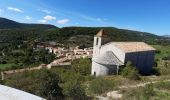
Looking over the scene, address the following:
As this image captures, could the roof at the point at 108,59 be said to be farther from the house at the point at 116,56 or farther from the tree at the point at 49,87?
the tree at the point at 49,87

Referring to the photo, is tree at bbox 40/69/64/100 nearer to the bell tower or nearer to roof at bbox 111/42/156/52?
roof at bbox 111/42/156/52

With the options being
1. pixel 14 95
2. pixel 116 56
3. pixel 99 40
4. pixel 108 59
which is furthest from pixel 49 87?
pixel 99 40

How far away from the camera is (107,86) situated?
61.8 feet

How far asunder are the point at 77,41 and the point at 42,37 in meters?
19.4

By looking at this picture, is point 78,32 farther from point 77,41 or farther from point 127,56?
point 127,56

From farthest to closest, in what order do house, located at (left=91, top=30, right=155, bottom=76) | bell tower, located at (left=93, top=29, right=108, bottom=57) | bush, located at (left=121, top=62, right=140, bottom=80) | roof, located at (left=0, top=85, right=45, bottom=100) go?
bell tower, located at (left=93, top=29, right=108, bottom=57) → house, located at (left=91, top=30, right=155, bottom=76) → bush, located at (left=121, top=62, right=140, bottom=80) → roof, located at (left=0, top=85, right=45, bottom=100)

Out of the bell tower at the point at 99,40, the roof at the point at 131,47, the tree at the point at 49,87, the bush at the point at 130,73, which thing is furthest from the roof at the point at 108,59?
the tree at the point at 49,87

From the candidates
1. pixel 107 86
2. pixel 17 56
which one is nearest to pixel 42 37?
pixel 17 56

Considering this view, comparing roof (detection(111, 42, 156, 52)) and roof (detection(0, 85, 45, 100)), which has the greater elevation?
roof (detection(111, 42, 156, 52))

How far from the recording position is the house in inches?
1405

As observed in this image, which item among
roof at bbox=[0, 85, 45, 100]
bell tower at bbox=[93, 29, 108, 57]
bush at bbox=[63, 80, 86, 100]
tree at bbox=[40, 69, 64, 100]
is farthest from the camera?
bell tower at bbox=[93, 29, 108, 57]

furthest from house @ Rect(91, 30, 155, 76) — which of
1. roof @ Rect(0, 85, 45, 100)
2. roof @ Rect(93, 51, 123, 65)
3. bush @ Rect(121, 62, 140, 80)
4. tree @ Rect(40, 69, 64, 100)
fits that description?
roof @ Rect(0, 85, 45, 100)

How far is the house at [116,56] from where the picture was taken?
35688 millimetres

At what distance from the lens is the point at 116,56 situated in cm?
3806
